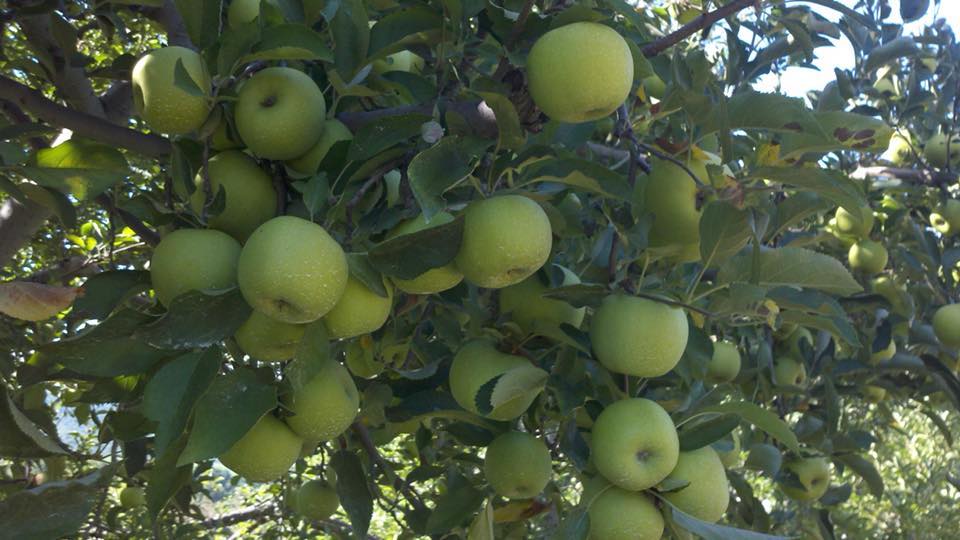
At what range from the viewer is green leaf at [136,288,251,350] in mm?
1163

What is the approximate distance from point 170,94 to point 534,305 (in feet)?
2.23

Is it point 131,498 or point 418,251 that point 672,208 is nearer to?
point 418,251

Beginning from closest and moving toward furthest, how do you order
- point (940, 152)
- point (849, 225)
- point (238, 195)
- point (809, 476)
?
point (238, 195), point (809, 476), point (849, 225), point (940, 152)

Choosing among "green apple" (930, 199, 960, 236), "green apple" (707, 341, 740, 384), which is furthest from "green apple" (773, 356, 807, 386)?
"green apple" (930, 199, 960, 236)

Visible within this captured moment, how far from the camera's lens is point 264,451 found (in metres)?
1.34

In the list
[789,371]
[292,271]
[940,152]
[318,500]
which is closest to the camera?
[292,271]

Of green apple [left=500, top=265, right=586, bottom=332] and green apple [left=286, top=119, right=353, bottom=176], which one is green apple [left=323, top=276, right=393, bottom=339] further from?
green apple [left=500, top=265, right=586, bottom=332]

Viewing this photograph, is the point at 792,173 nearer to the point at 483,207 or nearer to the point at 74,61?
the point at 483,207

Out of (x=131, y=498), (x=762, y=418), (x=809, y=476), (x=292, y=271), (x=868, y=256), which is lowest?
(x=131, y=498)

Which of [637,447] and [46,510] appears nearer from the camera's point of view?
[46,510]

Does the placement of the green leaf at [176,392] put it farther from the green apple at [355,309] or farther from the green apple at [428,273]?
the green apple at [428,273]

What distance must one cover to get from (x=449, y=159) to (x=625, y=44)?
13.2 inches

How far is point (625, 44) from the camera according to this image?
137cm

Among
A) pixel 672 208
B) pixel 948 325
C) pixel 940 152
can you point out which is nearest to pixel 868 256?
pixel 948 325
